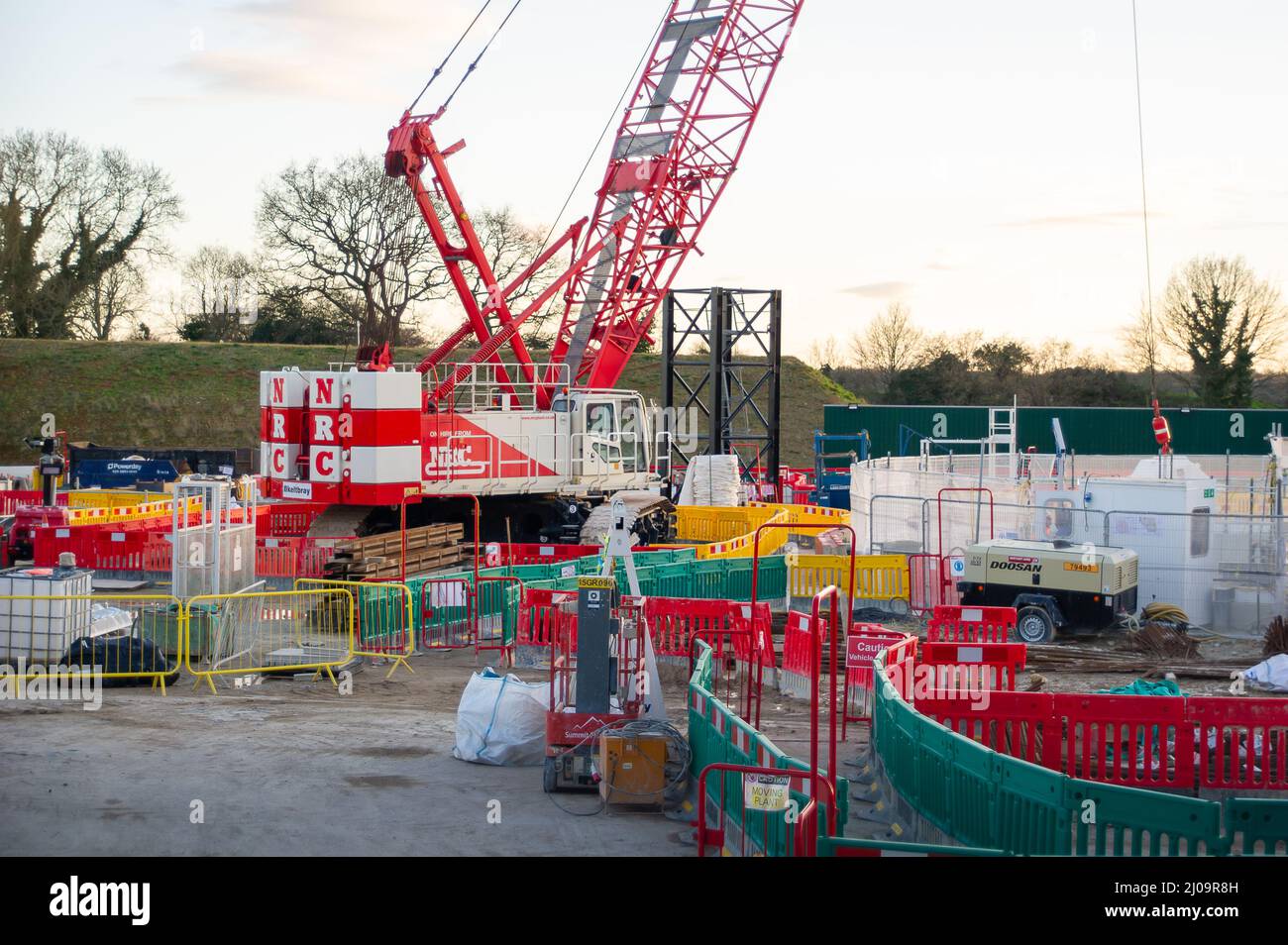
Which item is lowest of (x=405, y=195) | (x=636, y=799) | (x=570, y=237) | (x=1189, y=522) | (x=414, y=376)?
(x=636, y=799)

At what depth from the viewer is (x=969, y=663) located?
13.1m

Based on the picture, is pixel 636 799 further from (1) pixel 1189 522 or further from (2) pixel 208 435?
(2) pixel 208 435

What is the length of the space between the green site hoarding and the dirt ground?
42028mm

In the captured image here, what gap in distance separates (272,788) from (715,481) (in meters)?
21.1

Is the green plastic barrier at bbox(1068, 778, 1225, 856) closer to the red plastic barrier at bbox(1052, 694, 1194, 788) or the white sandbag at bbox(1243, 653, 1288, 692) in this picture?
the red plastic barrier at bbox(1052, 694, 1194, 788)

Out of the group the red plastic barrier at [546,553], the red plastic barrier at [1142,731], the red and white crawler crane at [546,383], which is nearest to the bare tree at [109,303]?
the red and white crawler crane at [546,383]

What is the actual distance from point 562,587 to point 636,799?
7.89 m

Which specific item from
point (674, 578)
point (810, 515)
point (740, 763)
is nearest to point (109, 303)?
point (810, 515)

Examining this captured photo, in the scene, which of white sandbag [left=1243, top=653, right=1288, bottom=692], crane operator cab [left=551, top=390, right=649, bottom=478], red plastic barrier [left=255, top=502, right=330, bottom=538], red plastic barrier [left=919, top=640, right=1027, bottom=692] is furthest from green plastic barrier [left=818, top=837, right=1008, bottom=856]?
red plastic barrier [left=255, top=502, right=330, bottom=538]

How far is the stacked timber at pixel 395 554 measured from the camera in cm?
2106

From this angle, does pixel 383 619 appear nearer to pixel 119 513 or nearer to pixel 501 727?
pixel 501 727

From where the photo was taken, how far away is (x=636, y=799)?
1053 cm
